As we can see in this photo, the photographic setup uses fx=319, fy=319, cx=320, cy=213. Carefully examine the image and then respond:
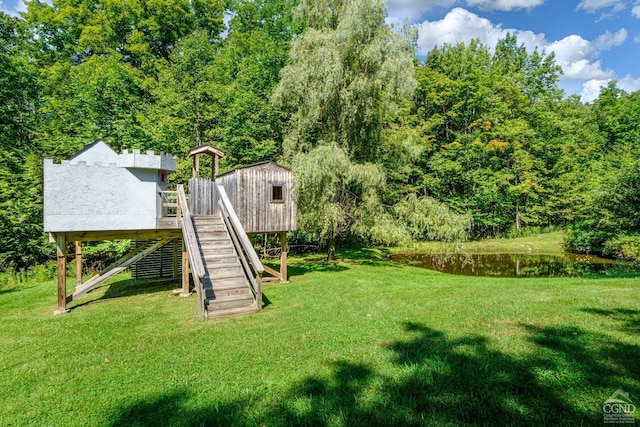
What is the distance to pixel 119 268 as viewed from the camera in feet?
31.6

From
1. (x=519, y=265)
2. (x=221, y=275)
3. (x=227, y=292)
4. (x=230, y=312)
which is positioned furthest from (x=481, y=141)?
(x=230, y=312)

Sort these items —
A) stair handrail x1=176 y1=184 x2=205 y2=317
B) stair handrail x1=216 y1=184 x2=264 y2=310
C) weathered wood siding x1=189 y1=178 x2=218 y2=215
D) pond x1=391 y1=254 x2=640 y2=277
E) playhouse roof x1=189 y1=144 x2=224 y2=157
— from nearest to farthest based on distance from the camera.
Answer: stair handrail x1=176 y1=184 x2=205 y2=317
stair handrail x1=216 y1=184 x2=264 y2=310
weathered wood siding x1=189 y1=178 x2=218 y2=215
playhouse roof x1=189 y1=144 x2=224 y2=157
pond x1=391 y1=254 x2=640 y2=277

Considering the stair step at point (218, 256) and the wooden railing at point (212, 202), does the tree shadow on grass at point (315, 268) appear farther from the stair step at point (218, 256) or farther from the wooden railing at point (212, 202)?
the stair step at point (218, 256)

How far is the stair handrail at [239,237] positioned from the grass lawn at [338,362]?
0.81 m

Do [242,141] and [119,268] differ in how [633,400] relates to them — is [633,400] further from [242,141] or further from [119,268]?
[242,141]

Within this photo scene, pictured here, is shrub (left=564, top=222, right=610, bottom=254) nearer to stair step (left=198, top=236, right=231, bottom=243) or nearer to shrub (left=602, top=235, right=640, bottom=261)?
shrub (left=602, top=235, right=640, bottom=261)

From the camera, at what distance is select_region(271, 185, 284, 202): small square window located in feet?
37.7

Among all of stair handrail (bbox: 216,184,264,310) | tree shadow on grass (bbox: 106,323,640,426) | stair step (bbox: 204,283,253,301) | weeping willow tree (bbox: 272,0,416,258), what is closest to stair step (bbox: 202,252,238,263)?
stair handrail (bbox: 216,184,264,310)

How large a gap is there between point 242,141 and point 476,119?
2085 cm

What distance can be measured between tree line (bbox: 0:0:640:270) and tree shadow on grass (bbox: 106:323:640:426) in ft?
27.7

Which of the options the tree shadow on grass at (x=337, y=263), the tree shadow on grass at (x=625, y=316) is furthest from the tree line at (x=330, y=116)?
the tree shadow on grass at (x=625, y=316)

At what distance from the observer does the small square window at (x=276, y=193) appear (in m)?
11.5

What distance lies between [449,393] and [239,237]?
22.6 feet

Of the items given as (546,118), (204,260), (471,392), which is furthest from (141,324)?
(546,118)
